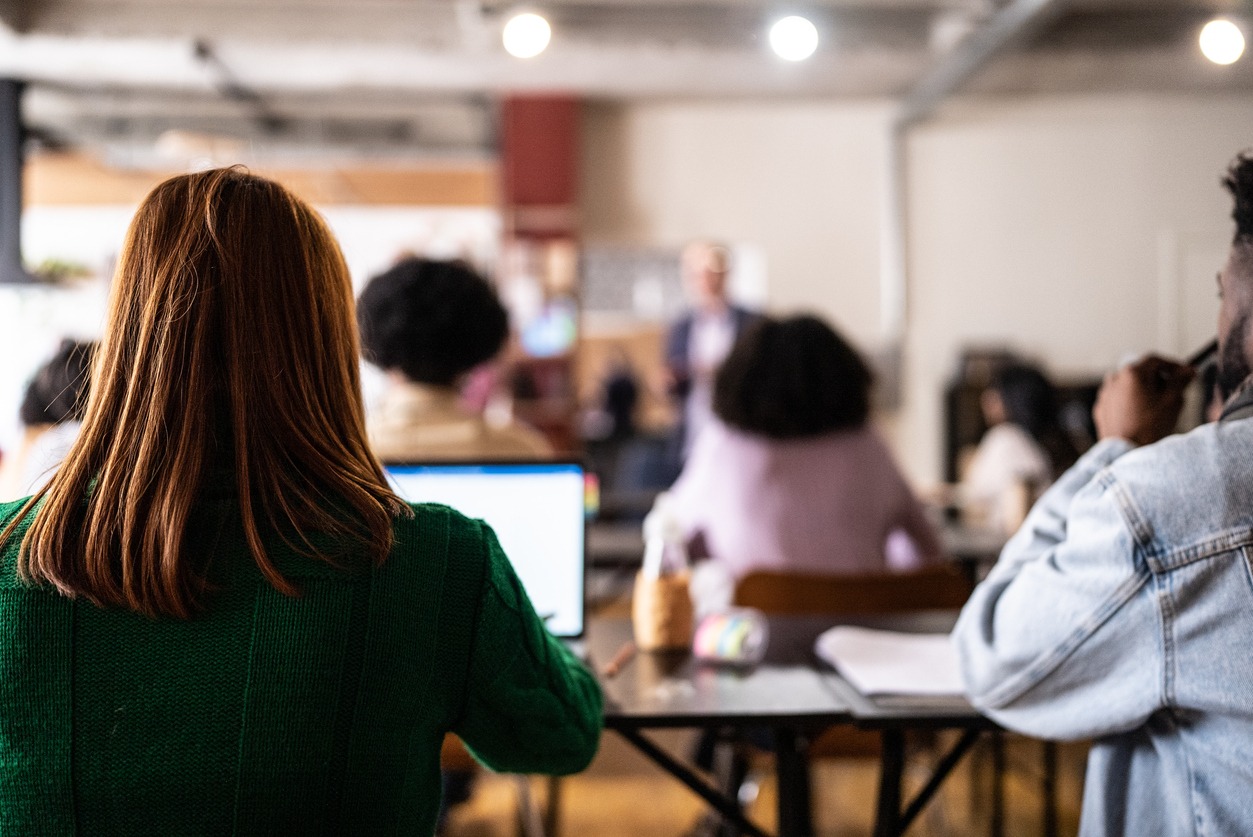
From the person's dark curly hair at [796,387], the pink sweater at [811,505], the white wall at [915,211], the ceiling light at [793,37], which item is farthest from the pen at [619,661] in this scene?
the white wall at [915,211]

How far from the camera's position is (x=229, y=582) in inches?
36.1

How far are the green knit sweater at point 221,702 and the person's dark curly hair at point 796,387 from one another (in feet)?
5.16

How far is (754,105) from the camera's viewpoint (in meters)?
6.71

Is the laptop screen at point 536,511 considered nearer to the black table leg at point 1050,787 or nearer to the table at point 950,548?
the table at point 950,548

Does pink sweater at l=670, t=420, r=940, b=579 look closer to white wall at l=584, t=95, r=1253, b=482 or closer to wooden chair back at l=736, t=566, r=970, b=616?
wooden chair back at l=736, t=566, r=970, b=616

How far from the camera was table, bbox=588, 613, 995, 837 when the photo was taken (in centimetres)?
143

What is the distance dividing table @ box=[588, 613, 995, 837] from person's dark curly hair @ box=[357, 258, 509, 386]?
83 cm

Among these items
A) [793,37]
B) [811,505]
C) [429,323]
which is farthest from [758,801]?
[793,37]

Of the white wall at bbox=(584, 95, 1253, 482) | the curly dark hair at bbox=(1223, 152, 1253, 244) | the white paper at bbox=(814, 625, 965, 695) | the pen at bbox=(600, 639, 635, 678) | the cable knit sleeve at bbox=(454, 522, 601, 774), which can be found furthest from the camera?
the white wall at bbox=(584, 95, 1253, 482)

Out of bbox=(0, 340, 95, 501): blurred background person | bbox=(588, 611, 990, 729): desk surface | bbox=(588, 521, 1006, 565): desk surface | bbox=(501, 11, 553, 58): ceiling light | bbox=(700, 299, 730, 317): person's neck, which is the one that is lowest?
bbox=(588, 521, 1006, 565): desk surface

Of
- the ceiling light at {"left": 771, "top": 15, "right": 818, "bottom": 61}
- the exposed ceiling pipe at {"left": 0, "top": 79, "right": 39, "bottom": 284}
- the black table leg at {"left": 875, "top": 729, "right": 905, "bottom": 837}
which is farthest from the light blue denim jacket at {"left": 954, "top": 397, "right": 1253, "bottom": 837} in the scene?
the ceiling light at {"left": 771, "top": 15, "right": 818, "bottom": 61}

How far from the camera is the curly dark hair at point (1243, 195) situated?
1243mm

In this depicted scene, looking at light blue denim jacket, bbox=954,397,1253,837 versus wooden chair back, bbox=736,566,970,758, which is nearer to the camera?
light blue denim jacket, bbox=954,397,1253,837

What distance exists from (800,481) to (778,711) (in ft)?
3.39
